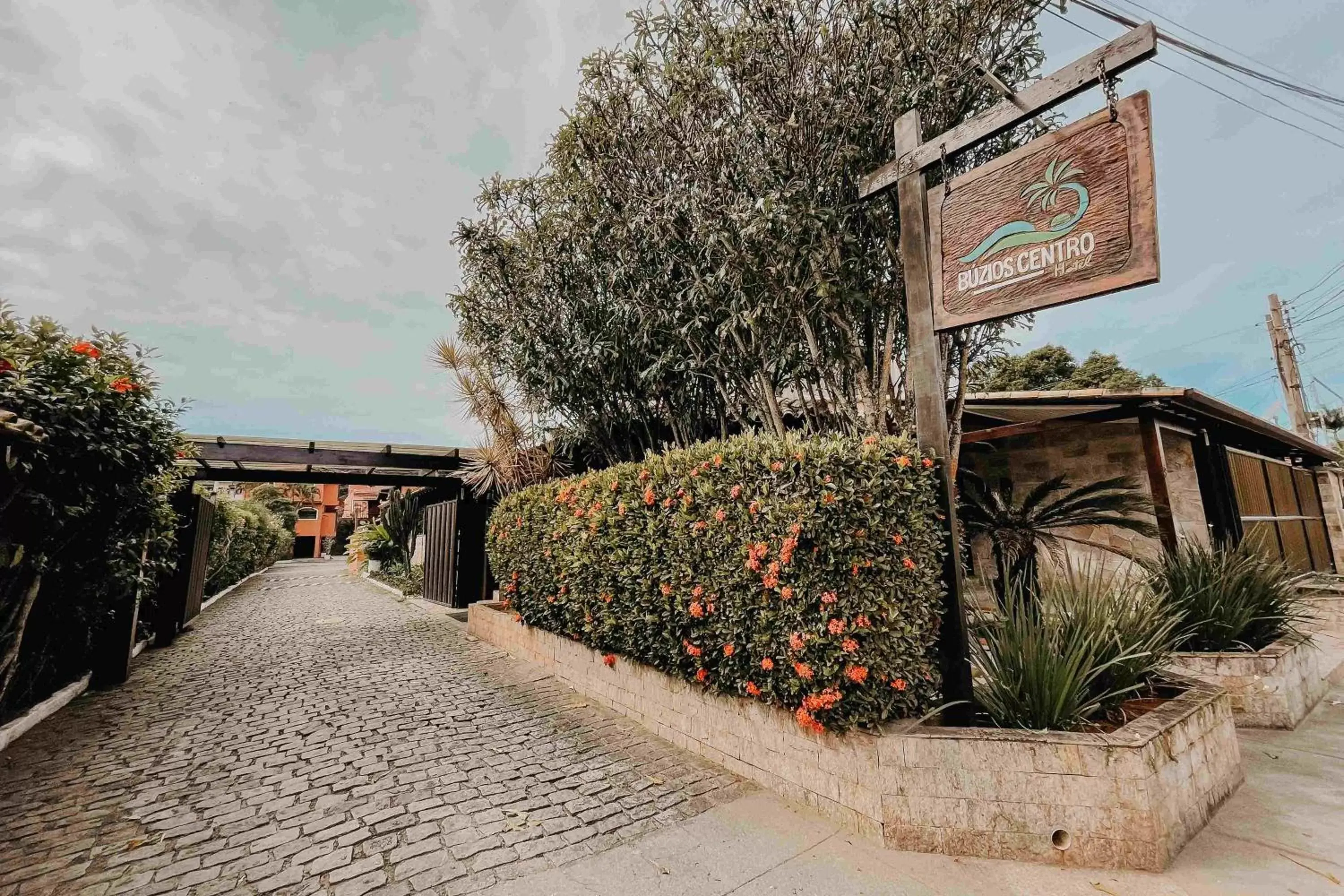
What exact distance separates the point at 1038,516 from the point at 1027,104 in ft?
14.0

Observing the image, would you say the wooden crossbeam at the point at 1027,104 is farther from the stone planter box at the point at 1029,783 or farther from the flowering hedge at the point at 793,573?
the stone planter box at the point at 1029,783

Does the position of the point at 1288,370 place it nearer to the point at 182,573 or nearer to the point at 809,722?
the point at 809,722

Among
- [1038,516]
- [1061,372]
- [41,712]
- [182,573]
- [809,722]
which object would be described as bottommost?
[41,712]

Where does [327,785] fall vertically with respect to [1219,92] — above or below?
below

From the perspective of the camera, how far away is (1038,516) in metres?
5.48

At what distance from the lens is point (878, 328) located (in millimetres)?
4215

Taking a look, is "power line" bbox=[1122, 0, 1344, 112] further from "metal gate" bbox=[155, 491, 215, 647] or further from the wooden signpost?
"metal gate" bbox=[155, 491, 215, 647]

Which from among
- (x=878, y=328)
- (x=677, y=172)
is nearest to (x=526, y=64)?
(x=677, y=172)

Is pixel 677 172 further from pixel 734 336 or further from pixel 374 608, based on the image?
pixel 374 608

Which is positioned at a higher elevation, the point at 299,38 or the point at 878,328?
the point at 299,38

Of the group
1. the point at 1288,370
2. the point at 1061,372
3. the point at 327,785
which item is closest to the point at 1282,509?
the point at 1288,370

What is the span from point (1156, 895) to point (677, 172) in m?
5.04

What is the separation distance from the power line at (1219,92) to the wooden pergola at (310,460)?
8321 millimetres

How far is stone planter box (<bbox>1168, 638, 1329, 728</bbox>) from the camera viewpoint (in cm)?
362
